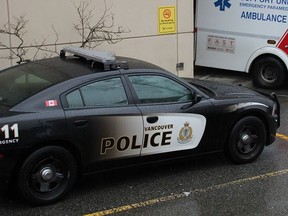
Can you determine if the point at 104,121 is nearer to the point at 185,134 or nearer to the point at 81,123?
the point at 81,123

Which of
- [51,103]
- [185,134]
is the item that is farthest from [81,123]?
[185,134]

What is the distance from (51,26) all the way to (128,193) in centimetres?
459

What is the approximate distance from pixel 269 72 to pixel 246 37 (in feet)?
3.28

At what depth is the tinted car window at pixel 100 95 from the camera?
496cm

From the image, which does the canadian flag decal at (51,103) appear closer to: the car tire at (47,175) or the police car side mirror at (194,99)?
the car tire at (47,175)

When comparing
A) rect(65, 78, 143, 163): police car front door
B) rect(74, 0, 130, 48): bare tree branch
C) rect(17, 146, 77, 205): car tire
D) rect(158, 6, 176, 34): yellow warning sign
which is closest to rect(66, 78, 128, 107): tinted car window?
rect(65, 78, 143, 163): police car front door

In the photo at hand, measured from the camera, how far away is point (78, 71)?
5.22 m

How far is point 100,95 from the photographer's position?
16.8 ft

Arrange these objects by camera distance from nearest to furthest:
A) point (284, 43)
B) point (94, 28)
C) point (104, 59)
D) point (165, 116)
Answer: point (104, 59) < point (165, 116) < point (94, 28) < point (284, 43)

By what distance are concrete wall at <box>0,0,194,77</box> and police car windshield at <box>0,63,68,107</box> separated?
321 centimetres

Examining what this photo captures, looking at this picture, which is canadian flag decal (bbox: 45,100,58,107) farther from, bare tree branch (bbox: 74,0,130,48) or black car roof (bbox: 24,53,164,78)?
bare tree branch (bbox: 74,0,130,48)

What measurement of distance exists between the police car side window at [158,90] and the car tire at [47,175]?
1.10 metres

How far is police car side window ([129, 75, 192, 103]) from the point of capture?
5.38m

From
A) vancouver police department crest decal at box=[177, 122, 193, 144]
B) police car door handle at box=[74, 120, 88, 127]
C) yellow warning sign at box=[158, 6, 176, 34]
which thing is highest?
yellow warning sign at box=[158, 6, 176, 34]
